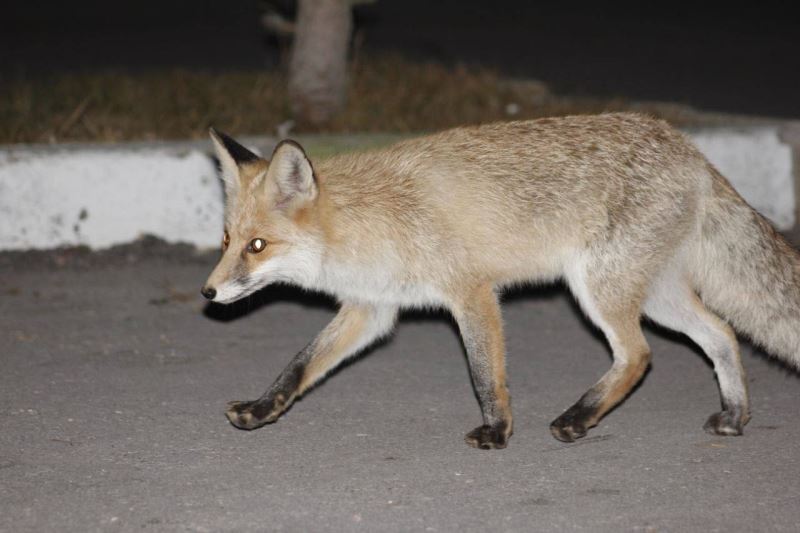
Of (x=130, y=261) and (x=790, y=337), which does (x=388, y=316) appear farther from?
(x=130, y=261)

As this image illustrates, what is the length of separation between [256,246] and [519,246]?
3.93 ft

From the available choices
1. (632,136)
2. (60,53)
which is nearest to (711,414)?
(632,136)

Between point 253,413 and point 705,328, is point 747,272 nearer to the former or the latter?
point 705,328

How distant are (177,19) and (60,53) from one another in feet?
14.7

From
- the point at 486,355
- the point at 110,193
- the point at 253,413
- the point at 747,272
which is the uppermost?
the point at 747,272

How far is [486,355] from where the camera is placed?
4.85 m

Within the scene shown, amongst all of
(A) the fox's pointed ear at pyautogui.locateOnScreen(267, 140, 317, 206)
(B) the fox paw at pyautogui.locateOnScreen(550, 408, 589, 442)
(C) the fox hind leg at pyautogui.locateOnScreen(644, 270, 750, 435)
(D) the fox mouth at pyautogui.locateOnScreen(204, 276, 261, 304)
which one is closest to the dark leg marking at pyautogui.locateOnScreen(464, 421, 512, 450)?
(B) the fox paw at pyautogui.locateOnScreen(550, 408, 589, 442)

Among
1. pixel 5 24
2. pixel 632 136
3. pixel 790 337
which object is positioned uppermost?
pixel 632 136

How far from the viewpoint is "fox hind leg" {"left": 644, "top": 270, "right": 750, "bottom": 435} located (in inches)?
197

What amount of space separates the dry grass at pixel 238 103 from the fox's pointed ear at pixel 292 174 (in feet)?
12.5

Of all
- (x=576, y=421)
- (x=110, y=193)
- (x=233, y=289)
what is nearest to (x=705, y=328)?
(x=576, y=421)

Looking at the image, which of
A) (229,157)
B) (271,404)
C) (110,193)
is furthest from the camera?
(110,193)

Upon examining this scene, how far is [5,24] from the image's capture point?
17.9m

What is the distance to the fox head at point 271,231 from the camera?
4.73 m
